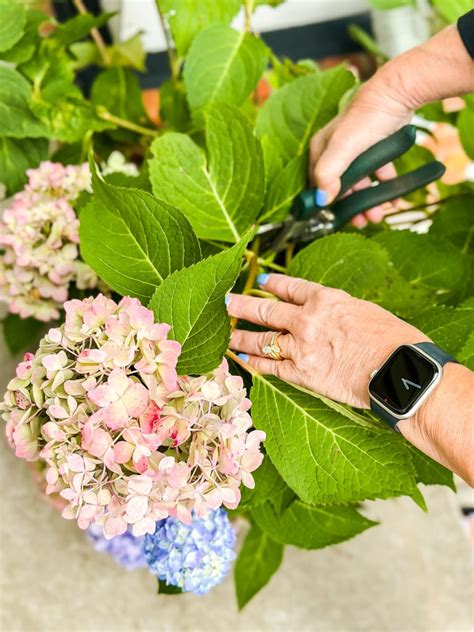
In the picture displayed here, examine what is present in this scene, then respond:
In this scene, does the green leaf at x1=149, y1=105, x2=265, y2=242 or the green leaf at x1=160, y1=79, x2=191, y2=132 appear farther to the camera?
the green leaf at x1=160, y1=79, x2=191, y2=132

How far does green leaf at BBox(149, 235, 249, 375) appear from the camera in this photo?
408 mm

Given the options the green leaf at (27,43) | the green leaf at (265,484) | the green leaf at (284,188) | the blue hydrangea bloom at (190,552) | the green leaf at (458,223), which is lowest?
the blue hydrangea bloom at (190,552)

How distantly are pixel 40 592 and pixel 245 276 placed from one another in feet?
1.90

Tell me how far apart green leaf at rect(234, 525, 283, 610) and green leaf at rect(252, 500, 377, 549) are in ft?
0.41

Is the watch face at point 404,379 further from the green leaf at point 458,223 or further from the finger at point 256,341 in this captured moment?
the green leaf at point 458,223

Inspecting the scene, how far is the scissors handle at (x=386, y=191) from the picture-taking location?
55cm

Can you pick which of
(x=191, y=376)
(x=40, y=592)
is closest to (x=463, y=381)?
(x=191, y=376)

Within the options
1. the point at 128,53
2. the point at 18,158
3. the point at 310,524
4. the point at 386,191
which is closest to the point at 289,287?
the point at 386,191

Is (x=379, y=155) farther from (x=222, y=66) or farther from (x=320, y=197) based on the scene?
(x=222, y=66)

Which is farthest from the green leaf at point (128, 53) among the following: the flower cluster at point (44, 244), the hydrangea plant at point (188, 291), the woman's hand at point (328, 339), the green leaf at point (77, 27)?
the woman's hand at point (328, 339)

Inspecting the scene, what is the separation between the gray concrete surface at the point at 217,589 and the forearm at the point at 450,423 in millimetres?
559

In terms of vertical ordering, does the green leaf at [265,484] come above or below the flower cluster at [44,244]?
below

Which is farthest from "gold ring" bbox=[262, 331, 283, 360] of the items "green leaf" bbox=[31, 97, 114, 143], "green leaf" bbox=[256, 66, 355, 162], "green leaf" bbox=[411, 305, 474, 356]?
"green leaf" bbox=[31, 97, 114, 143]

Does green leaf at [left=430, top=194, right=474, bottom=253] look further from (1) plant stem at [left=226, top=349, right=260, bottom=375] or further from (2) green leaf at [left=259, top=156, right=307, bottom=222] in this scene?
(1) plant stem at [left=226, top=349, right=260, bottom=375]
